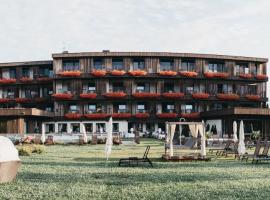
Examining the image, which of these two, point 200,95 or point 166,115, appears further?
point 200,95

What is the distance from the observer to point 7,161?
12.8m

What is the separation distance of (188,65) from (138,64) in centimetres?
636

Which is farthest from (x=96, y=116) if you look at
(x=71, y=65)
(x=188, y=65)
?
(x=188, y=65)

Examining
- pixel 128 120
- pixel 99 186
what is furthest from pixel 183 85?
pixel 99 186

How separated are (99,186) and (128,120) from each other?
42.7 meters

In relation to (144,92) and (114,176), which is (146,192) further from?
(144,92)

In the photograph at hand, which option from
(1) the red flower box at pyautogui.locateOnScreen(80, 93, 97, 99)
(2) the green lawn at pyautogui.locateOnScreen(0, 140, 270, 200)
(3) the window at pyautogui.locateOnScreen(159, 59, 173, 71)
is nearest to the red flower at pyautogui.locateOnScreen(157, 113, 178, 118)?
(3) the window at pyautogui.locateOnScreen(159, 59, 173, 71)

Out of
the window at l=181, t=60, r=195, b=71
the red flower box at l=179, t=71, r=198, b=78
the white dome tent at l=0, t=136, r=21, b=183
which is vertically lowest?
the white dome tent at l=0, t=136, r=21, b=183

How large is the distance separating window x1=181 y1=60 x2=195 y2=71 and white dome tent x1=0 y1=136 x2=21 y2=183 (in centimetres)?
4506

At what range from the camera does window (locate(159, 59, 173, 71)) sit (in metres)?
56.7

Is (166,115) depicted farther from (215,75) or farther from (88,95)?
(88,95)

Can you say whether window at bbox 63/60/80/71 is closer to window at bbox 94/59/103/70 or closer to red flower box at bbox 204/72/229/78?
window at bbox 94/59/103/70

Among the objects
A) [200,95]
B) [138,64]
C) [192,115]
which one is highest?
[138,64]

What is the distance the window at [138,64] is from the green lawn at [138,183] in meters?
38.9
